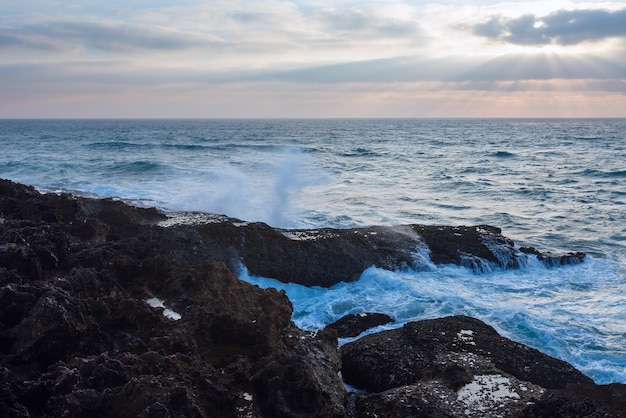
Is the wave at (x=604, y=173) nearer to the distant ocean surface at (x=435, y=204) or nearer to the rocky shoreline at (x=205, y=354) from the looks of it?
the distant ocean surface at (x=435, y=204)

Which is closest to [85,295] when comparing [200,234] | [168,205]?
[200,234]

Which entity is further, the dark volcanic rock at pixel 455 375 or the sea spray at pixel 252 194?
the sea spray at pixel 252 194

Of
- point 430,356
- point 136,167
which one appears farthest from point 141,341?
point 136,167

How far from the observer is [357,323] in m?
12.4

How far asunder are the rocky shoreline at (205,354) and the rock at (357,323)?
47 millimetres

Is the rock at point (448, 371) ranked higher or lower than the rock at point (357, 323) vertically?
higher

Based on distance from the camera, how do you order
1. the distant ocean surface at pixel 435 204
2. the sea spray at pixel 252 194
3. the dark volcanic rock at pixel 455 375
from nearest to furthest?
1. the dark volcanic rock at pixel 455 375
2. the distant ocean surface at pixel 435 204
3. the sea spray at pixel 252 194

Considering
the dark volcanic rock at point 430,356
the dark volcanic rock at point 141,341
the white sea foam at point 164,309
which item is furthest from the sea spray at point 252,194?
the white sea foam at point 164,309

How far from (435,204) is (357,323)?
59.9ft

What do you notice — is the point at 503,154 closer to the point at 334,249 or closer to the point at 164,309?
the point at 334,249

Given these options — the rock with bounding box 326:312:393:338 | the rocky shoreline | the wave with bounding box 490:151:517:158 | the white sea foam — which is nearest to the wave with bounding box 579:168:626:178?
the wave with bounding box 490:151:517:158

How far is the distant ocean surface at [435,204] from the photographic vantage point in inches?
536

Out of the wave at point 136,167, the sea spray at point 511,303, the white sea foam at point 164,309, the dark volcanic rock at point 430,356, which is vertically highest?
the white sea foam at point 164,309

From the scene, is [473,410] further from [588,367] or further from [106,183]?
[106,183]
